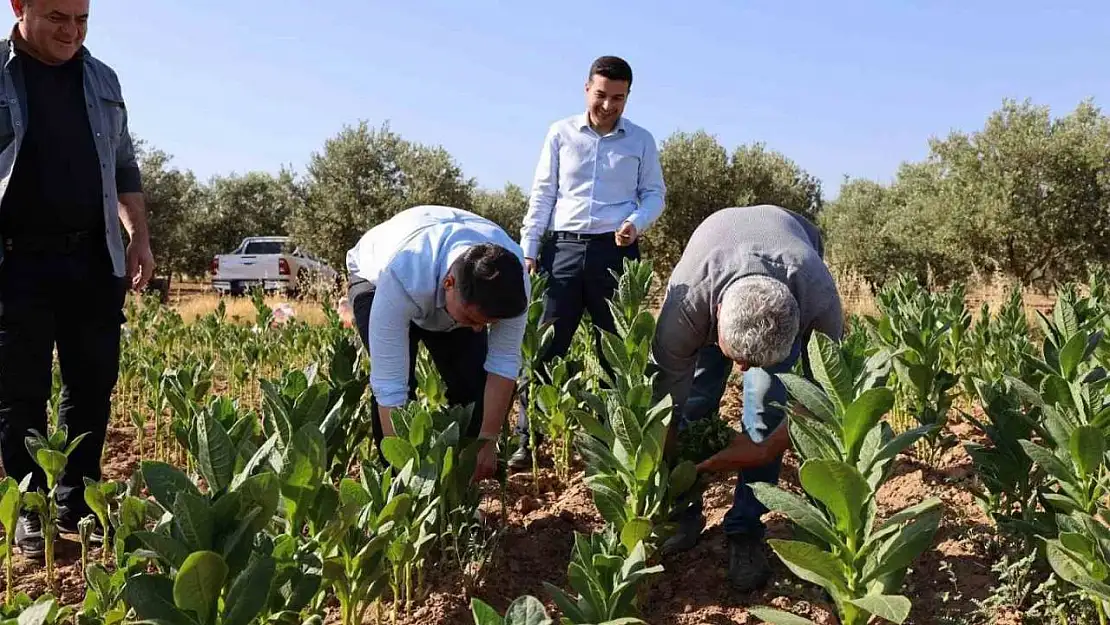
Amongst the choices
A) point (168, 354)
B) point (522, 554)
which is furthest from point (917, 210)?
point (522, 554)

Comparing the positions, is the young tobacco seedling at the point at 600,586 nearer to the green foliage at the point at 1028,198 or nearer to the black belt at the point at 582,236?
the black belt at the point at 582,236

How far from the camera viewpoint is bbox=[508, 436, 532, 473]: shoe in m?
4.54

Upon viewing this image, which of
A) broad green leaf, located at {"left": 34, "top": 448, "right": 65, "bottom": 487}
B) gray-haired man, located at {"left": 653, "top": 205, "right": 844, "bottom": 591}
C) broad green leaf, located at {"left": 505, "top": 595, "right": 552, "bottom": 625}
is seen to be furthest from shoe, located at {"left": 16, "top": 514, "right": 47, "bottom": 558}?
gray-haired man, located at {"left": 653, "top": 205, "right": 844, "bottom": 591}

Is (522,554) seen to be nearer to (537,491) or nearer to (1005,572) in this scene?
(537,491)

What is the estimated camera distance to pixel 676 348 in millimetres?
3010

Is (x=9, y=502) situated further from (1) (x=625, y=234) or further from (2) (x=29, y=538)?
(1) (x=625, y=234)

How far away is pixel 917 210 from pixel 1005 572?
61.6ft

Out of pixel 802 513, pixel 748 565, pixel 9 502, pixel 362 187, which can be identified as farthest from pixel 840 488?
pixel 362 187

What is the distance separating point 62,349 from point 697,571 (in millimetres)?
2770

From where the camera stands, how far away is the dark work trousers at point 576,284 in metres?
4.68

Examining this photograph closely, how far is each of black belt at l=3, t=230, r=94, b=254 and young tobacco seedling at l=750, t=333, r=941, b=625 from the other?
111 inches

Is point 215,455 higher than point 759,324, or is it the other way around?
point 759,324

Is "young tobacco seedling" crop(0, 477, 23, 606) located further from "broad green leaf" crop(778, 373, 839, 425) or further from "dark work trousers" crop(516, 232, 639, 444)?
"dark work trousers" crop(516, 232, 639, 444)

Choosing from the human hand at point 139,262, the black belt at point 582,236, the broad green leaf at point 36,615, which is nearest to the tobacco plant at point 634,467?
the broad green leaf at point 36,615
